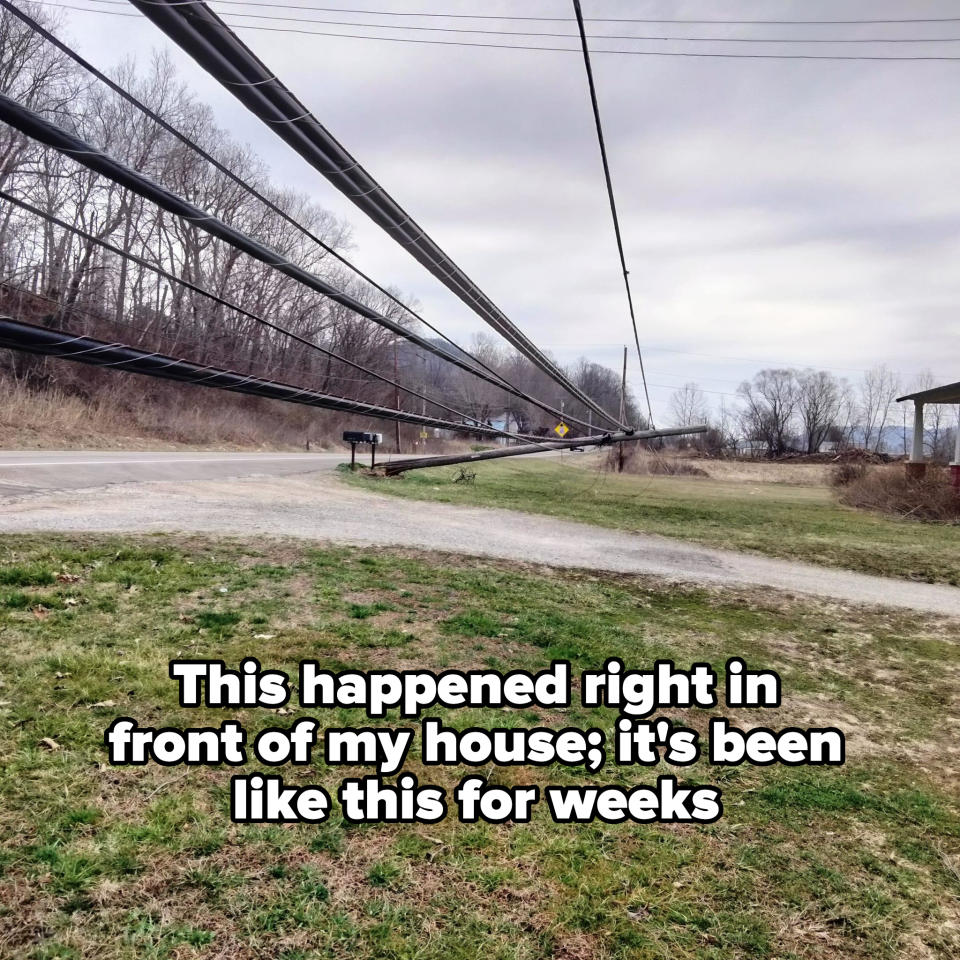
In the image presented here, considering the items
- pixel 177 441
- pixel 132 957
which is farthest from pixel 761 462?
pixel 132 957

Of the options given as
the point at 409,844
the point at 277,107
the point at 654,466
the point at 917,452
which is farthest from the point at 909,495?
the point at 277,107

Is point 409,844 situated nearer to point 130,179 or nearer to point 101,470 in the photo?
point 130,179

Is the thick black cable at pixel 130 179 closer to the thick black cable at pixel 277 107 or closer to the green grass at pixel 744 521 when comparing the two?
the thick black cable at pixel 277 107

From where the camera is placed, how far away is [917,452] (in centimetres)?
2641

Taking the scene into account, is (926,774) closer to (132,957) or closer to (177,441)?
(132,957)

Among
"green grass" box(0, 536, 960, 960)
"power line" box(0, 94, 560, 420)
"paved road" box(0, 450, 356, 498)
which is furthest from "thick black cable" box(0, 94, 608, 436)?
"paved road" box(0, 450, 356, 498)

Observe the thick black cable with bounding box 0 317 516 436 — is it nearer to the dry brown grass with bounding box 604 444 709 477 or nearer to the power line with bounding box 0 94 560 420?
the power line with bounding box 0 94 560 420

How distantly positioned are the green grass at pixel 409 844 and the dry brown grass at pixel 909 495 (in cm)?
2015

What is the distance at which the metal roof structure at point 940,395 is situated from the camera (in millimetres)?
25241

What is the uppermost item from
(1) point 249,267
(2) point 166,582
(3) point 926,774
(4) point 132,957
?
(1) point 249,267

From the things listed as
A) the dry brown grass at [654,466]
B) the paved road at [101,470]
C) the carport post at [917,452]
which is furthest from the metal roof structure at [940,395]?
the paved road at [101,470]

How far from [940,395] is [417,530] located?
24791mm

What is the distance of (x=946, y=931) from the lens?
2.54m

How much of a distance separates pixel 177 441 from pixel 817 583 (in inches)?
917
